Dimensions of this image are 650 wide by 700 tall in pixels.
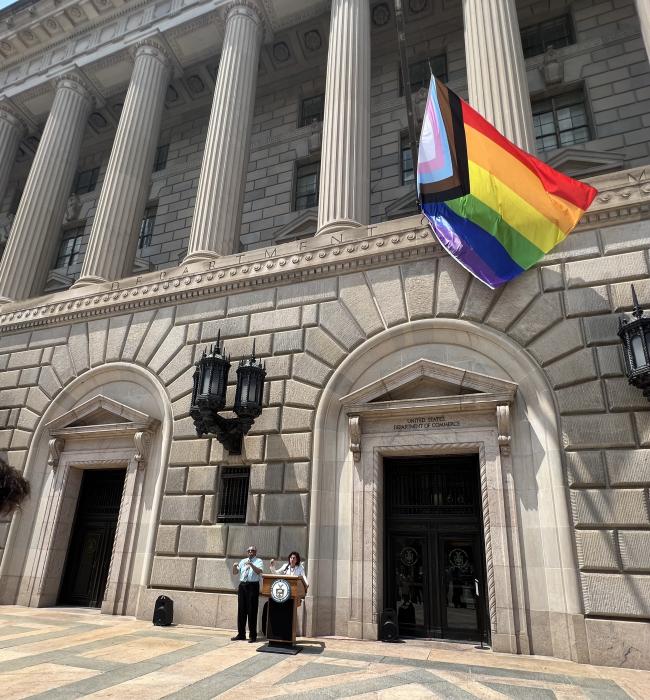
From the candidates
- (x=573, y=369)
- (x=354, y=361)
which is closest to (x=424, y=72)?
(x=354, y=361)

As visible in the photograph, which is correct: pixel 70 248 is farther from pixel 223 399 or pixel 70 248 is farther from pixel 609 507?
pixel 609 507

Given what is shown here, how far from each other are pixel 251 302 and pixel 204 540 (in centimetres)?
603

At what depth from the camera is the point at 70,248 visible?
84.6ft

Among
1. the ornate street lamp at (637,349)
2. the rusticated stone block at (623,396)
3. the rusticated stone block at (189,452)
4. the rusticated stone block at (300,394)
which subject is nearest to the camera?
the ornate street lamp at (637,349)

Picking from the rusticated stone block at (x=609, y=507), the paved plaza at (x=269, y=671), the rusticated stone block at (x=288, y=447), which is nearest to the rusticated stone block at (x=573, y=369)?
the rusticated stone block at (x=609, y=507)

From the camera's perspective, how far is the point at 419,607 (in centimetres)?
1073

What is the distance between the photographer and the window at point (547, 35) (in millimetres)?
19781

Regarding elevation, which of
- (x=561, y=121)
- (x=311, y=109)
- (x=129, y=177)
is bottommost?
(x=129, y=177)

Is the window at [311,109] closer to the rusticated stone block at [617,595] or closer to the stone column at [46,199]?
the stone column at [46,199]

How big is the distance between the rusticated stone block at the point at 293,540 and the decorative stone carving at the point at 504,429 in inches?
175

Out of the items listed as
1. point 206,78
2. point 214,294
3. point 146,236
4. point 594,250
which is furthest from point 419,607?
point 206,78

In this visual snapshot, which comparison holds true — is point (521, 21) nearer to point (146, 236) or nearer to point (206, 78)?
point (206, 78)

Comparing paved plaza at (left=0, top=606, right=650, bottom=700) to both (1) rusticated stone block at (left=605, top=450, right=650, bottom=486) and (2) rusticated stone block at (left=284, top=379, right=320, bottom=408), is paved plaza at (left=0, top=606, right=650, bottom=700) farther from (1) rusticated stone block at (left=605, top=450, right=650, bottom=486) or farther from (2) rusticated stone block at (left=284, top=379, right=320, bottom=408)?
(2) rusticated stone block at (left=284, top=379, right=320, bottom=408)

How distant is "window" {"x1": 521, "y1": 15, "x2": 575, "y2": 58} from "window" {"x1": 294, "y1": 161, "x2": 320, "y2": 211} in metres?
9.19
